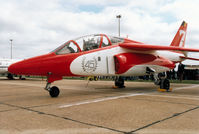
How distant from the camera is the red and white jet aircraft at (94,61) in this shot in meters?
5.98

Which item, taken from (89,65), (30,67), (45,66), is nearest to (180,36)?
(89,65)

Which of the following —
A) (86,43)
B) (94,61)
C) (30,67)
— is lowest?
(30,67)

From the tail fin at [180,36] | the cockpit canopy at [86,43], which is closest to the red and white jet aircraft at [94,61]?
the cockpit canopy at [86,43]

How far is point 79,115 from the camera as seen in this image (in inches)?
146

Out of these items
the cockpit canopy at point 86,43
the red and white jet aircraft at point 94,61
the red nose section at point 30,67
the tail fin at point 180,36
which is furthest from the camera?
the tail fin at point 180,36

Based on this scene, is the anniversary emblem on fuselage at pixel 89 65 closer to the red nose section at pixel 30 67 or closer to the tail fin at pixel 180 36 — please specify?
the red nose section at pixel 30 67

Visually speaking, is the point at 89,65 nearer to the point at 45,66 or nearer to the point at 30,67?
the point at 45,66

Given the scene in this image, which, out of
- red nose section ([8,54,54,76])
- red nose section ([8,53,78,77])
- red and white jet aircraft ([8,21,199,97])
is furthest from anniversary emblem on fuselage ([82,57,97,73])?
red nose section ([8,54,54,76])

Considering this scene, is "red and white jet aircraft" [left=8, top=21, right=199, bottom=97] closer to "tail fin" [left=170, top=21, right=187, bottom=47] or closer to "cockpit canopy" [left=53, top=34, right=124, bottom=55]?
"cockpit canopy" [left=53, top=34, right=124, bottom=55]

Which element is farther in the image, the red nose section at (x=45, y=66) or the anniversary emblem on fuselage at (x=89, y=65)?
the anniversary emblem on fuselage at (x=89, y=65)

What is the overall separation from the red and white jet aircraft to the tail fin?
396 cm

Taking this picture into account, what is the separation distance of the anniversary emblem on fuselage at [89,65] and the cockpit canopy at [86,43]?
456 mm

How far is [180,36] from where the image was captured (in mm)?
12359

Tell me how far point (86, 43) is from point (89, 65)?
89 centimetres
